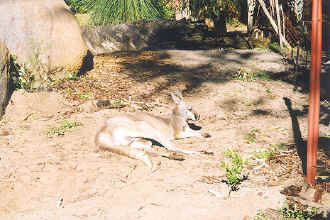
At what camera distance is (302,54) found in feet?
30.0

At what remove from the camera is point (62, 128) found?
553 cm

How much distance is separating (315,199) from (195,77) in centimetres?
459

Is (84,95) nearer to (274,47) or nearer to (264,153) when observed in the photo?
(264,153)

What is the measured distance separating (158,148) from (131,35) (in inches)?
227

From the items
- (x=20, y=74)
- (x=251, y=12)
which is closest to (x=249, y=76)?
(x=251, y=12)

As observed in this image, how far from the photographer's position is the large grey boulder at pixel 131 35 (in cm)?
955

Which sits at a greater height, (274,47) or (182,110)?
(274,47)

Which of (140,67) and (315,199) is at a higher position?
(140,67)

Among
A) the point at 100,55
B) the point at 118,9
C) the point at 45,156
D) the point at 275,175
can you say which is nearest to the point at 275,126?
the point at 275,175

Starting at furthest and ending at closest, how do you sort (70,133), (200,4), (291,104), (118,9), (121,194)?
(118,9) → (200,4) → (291,104) → (70,133) → (121,194)

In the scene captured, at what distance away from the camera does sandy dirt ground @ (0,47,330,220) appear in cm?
356

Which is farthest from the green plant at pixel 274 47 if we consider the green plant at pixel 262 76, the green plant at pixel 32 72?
the green plant at pixel 32 72

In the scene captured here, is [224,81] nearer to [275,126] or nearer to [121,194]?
[275,126]

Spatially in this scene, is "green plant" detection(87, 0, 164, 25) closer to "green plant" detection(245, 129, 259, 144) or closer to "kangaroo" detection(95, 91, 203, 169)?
"kangaroo" detection(95, 91, 203, 169)
